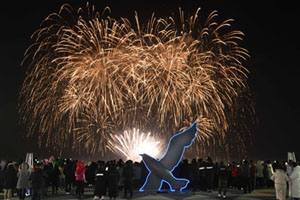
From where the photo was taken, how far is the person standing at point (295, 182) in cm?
1622

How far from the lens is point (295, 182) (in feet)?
53.7

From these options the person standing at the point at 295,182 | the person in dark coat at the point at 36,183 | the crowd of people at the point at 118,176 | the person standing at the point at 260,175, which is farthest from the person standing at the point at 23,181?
the person standing at the point at 260,175

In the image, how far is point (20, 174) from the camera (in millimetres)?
17344

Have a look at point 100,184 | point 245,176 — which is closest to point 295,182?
point 245,176

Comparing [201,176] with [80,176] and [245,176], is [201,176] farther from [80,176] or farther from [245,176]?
[80,176]

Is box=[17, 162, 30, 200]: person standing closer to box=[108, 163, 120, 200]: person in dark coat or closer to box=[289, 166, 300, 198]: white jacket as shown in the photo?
box=[108, 163, 120, 200]: person in dark coat

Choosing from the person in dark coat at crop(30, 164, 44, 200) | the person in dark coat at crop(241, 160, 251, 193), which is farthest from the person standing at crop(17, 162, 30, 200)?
the person in dark coat at crop(241, 160, 251, 193)

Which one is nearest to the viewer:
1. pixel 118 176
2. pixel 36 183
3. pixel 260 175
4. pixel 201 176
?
pixel 36 183

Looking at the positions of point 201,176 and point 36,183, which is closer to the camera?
point 36,183

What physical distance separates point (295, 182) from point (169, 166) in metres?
7.71

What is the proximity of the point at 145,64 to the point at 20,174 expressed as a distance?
15.1m

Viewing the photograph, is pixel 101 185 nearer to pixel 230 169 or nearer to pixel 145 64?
pixel 230 169

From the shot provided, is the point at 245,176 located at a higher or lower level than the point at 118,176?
higher

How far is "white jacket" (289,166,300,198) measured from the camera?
1622 cm
